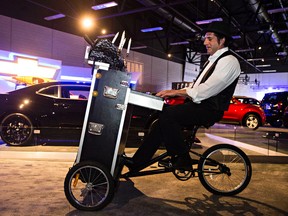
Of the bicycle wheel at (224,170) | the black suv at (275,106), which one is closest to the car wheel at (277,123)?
the black suv at (275,106)

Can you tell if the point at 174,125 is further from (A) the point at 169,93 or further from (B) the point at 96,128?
(B) the point at 96,128

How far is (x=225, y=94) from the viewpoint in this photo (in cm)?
301

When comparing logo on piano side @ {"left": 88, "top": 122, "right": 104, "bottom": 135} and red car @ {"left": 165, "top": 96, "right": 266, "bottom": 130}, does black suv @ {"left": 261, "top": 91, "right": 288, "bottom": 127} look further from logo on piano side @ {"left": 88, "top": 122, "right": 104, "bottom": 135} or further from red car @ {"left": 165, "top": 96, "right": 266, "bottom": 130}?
logo on piano side @ {"left": 88, "top": 122, "right": 104, "bottom": 135}

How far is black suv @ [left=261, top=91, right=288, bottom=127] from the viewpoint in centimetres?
1280

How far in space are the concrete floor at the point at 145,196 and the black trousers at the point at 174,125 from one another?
1.64 feet

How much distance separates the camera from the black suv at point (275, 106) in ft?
42.0

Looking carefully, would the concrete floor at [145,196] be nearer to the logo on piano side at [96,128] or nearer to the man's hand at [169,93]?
the logo on piano side at [96,128]

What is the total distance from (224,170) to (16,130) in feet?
14.9

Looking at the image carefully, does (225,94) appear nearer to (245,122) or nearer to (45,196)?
(45,196)

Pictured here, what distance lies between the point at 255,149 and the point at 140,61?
13.6m

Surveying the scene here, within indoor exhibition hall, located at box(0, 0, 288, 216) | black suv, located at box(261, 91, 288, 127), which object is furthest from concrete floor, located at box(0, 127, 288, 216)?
black suv, located at box(261, 91, 288, 127)

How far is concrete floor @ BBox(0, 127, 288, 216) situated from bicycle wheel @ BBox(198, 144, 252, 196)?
12cm

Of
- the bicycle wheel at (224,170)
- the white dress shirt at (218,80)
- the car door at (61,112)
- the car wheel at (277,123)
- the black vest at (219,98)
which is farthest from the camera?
the car wheel at (277,123)

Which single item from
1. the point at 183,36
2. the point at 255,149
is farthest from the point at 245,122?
the point at 183,36
